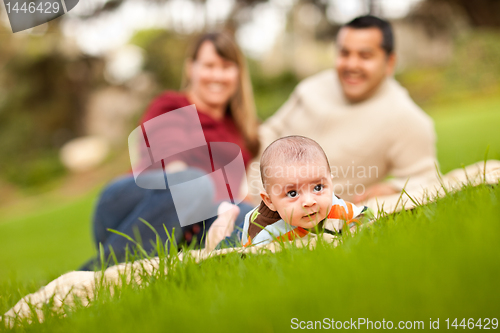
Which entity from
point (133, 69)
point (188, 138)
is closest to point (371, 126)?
point (188, 138)

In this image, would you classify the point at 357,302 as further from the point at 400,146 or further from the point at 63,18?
the point at 63,18

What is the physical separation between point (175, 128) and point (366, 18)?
1.33 metres

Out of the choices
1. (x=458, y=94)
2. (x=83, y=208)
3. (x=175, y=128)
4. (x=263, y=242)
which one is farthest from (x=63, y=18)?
(x=263, y=242)

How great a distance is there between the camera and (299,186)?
3.92 ft

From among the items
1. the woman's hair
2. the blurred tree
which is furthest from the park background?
the woman's hair

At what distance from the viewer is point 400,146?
2242 millimetres

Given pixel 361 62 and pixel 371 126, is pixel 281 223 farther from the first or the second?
pixel 361 62

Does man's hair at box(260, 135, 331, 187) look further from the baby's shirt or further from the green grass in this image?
the green grass

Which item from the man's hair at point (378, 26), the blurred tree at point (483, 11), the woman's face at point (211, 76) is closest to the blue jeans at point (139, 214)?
the woman's face at point (211, 76)

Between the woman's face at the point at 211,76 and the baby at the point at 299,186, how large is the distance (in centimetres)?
162

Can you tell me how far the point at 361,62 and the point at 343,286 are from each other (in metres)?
1.74

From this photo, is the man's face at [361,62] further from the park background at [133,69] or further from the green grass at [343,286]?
the park background at [133,69]

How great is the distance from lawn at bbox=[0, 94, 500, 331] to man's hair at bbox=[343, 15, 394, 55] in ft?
4.03

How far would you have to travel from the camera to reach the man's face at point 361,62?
226 centimetres
